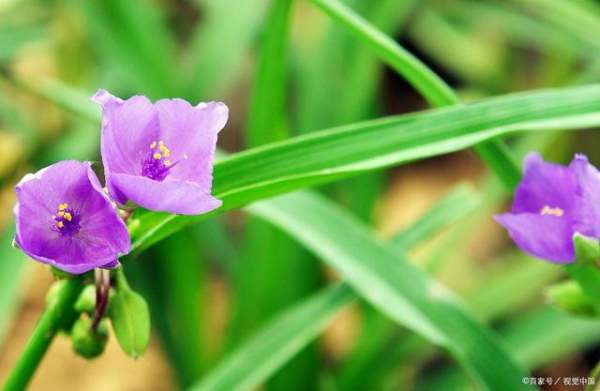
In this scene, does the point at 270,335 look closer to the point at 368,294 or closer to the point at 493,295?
the point at 368,294

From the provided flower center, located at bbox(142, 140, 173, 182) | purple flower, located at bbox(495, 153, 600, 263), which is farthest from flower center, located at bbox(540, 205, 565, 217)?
flower center, located at bbox(142, 140, 173, 182)

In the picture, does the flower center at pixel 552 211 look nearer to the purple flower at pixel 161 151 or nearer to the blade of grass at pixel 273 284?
the purple flower at pixel 161 151

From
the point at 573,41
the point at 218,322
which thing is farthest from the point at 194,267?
the point at 573,41

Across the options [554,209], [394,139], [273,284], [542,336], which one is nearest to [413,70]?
[394,139]

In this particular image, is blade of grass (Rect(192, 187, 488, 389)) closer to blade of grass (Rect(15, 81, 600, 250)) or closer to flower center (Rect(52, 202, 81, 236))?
blade of grass (Rect(15, 81, 600, 250))

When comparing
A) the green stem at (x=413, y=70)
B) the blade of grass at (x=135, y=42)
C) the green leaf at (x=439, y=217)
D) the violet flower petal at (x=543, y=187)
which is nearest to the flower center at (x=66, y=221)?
the green stem at (x=413, y=70)

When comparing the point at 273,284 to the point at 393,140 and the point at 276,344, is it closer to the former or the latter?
the point at 276,344

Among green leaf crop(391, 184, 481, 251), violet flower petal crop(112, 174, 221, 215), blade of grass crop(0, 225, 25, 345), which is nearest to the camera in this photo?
violet flower petal crop(112, 174, 221, 215)
